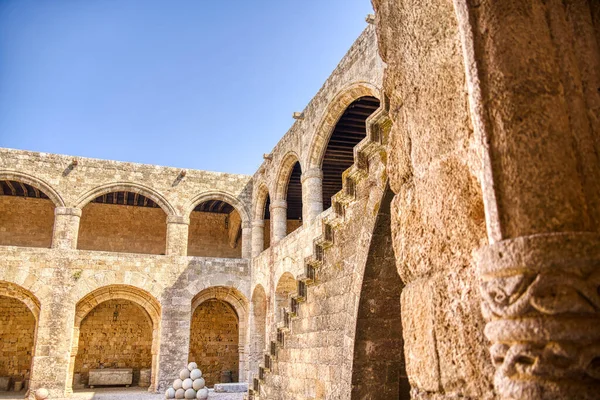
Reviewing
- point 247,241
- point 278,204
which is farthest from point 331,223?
point 247,241

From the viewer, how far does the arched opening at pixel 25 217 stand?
17.2m

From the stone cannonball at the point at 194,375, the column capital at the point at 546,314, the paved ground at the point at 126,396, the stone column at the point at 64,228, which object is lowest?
the paved ground at the point at 126,396

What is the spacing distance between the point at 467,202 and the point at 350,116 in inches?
Result: 418

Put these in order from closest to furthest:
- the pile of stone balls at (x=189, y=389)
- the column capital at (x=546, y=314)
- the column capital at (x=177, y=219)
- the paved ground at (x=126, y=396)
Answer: the column capital at (x=546, y=314)
the pile of stone balls at (x=189, y=389)
the paved ground at (x=126, y=396)
the column capital at (x=177, y=219)

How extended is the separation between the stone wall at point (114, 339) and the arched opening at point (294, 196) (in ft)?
20.5

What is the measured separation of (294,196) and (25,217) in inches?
360

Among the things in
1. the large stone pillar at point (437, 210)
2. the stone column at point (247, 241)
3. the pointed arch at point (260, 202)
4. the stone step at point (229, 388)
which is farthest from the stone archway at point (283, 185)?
the large stone pillar at point (437, 210)

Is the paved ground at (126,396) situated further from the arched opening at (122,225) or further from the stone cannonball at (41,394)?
the arched opening at (122,225)

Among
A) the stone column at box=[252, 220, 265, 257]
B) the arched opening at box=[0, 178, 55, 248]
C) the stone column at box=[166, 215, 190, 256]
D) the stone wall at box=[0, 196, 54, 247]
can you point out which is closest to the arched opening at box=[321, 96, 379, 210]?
the stone column at box=[252, 220, 265, 257]

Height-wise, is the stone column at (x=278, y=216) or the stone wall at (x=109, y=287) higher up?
the stone column at (x=278, y=216)

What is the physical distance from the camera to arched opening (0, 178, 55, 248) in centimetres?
1717

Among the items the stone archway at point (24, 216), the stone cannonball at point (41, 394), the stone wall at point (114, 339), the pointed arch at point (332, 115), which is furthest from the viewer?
the stone wall at point (114, 339)

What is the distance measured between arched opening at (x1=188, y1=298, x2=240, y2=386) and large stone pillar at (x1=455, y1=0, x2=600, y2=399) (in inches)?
680

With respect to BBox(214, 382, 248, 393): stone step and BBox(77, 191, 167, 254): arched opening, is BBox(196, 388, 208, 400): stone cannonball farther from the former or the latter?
BBox(77, 191, 167, 254): arched opening
